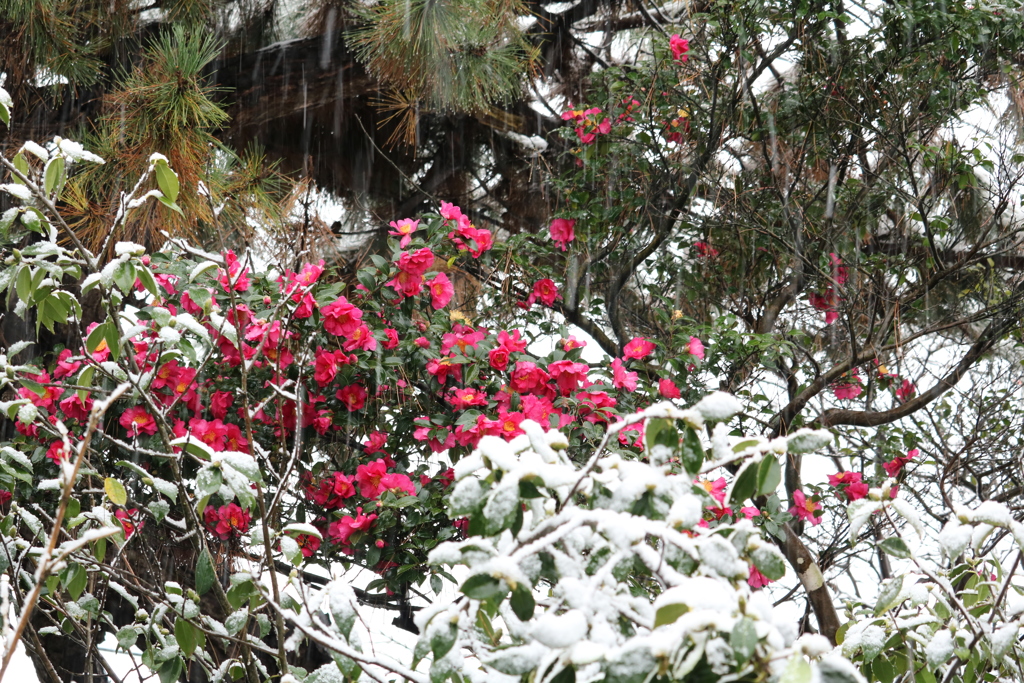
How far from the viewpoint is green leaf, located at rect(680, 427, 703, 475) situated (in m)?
0.72

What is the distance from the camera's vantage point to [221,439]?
179 centimetres

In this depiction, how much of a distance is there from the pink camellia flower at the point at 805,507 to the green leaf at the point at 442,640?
2123 mm

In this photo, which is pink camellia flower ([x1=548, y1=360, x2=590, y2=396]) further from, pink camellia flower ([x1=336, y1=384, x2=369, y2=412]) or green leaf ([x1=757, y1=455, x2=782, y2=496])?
green leaf ([x1=757, y1=455, x2=782, y2=496])

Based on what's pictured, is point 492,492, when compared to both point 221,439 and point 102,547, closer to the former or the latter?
point 102,547

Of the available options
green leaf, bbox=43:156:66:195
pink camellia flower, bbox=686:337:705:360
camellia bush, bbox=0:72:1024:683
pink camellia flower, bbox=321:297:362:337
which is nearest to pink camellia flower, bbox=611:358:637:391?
camellia bush, bbox=0:72:1024:683

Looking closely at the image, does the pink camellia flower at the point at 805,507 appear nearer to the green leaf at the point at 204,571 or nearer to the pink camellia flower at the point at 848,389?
the pink camellia flower at the point at 848,389

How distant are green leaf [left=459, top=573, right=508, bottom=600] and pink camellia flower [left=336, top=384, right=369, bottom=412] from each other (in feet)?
4.19

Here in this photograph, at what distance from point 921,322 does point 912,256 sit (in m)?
0.48

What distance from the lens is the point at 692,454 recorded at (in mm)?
723

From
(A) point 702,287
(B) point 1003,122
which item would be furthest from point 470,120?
(B) point 1003,122

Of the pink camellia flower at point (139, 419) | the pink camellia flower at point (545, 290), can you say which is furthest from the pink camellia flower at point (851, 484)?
the pink camellia flower at point (139, 419)

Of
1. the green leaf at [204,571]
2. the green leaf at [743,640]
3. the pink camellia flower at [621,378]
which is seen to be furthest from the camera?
the pink camellia flower at [621,378]

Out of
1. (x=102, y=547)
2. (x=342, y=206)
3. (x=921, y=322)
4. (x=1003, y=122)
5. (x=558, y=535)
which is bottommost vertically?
(x=102, y=547)

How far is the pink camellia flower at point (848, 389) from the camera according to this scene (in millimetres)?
2897
